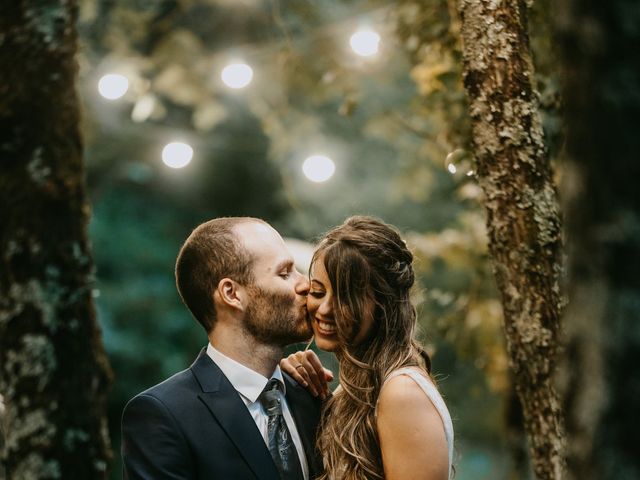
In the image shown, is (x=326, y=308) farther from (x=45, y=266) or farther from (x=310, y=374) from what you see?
(x=45, y=266)

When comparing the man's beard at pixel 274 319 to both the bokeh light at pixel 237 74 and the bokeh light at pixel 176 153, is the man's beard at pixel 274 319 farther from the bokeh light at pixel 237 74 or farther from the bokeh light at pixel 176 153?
the bokeh light at pixel 237 74

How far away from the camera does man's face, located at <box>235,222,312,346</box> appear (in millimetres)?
2682

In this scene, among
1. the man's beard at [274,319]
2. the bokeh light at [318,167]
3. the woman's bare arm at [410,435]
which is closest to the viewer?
the woman's bare arm at [410,435]

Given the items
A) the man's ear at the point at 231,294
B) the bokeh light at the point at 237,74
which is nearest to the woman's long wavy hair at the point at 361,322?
the man's ear at the point at 231,294

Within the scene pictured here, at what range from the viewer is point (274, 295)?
8.96 ft

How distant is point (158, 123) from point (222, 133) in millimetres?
787

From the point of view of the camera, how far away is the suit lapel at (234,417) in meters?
2.36

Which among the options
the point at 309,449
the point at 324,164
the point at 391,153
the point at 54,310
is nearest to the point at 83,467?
the point at 54,310

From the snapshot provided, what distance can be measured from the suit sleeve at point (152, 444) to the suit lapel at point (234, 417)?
15 cm

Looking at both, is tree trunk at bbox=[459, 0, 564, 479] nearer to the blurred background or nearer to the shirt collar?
the shirt collar

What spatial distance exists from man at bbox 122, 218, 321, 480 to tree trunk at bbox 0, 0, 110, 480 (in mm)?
291

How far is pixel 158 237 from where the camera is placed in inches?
332

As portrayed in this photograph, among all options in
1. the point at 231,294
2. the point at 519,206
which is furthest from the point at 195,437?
the point at 519,206

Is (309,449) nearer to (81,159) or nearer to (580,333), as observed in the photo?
(81,159)
